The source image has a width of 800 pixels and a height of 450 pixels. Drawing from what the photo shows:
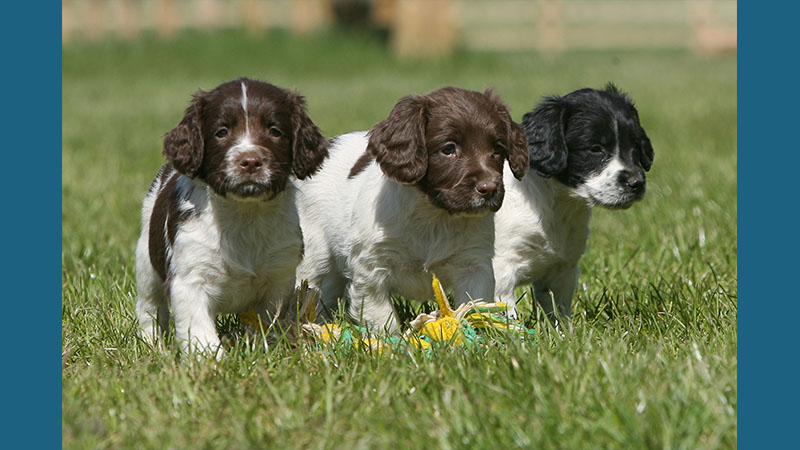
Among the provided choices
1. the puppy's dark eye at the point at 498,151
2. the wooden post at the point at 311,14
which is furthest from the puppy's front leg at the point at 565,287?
the wooden post at the point at 311,14

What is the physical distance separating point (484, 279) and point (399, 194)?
534 millimetres

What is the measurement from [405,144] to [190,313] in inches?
44.7

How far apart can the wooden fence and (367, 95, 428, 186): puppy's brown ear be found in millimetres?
17642

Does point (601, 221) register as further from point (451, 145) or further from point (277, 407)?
point (277, 407)

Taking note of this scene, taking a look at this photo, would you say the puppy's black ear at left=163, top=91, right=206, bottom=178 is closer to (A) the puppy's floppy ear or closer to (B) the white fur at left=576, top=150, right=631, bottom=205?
(A) the puppy's floppy ear

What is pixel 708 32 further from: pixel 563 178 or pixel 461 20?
pixel 563 178

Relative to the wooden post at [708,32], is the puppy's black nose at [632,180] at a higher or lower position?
lower

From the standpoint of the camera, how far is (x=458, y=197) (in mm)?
4039

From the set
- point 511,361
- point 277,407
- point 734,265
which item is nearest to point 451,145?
point 511,361

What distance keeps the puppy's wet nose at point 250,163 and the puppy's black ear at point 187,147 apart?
238mm

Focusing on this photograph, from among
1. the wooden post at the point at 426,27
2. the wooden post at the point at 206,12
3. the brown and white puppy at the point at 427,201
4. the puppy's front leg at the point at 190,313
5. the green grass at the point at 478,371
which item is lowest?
the green grass at the point at 478,371

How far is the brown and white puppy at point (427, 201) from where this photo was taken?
162 inches

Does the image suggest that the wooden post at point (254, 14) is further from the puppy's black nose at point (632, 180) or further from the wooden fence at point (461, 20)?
the puppy's black nose at point (632, 180)

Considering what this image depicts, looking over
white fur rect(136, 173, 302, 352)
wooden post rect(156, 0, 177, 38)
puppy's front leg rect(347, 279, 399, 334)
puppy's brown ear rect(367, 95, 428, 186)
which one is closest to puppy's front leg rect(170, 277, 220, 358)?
white fur rect(136, 173, 302, 352)
